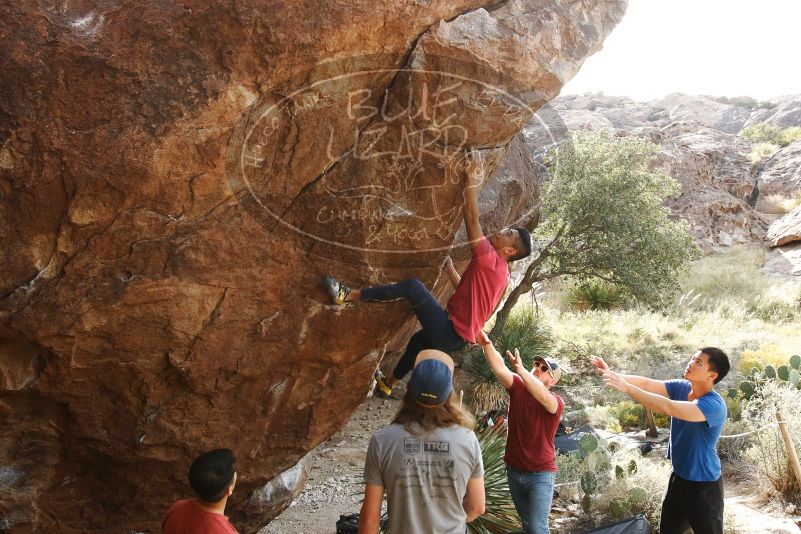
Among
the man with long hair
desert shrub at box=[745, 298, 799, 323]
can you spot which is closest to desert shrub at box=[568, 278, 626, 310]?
desert shrub at box=[745, 298, 799, 323]

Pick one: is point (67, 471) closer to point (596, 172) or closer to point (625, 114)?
point (596, 172)

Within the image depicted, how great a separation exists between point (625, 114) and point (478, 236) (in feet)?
131

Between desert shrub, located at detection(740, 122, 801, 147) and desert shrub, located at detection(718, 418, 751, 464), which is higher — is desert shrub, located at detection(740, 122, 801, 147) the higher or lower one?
the higher one

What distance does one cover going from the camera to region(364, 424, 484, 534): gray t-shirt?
3.20m

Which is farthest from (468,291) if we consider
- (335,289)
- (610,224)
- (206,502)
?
(610,224)

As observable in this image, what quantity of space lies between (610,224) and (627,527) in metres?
8.55

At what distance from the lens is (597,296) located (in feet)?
63.8

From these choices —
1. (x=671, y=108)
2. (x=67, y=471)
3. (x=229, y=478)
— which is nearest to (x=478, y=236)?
(x=229, y=478)

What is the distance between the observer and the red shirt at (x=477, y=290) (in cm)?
518

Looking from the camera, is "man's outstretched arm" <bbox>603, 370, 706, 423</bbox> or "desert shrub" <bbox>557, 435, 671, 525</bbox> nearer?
"man's outstretched arm" <bbox>603, 370, 706, 423</bbox>

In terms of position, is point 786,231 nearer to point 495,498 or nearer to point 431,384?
point 495,498

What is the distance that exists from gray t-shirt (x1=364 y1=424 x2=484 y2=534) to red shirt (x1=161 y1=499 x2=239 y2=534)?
29.5 inches

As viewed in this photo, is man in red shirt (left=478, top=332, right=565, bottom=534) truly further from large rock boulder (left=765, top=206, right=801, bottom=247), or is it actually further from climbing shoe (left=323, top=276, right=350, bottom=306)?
large rock boulder (left=765, top=206, right=801, bottom=247)

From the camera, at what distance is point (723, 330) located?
16.2 meters
